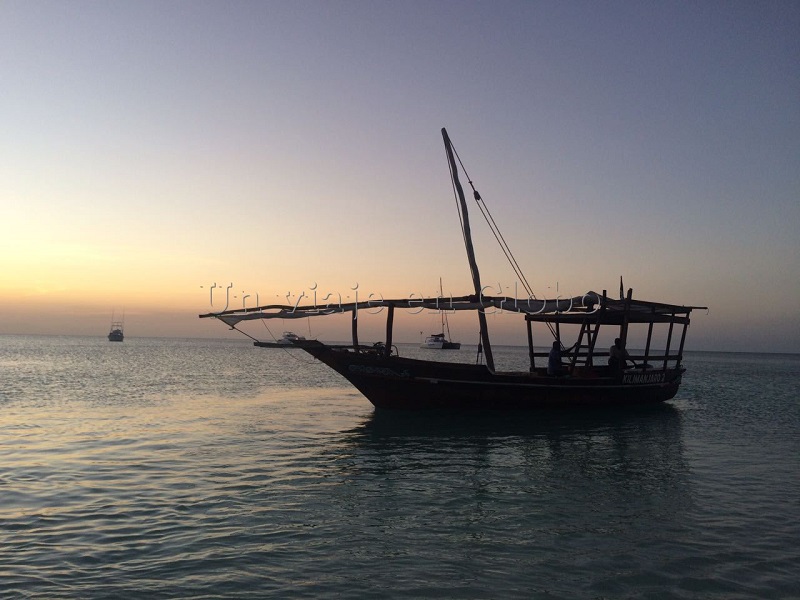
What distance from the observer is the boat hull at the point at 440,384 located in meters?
21.5

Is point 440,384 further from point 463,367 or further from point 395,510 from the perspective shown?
point 395,510

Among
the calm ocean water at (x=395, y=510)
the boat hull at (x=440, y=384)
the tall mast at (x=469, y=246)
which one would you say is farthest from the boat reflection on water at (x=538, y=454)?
the tall mast at (x=469, y=246)

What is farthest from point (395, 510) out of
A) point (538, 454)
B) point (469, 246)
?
point (469, 246)

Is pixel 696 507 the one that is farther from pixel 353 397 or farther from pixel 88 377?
pixel 88 377

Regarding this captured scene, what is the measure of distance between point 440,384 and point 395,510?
11.2 m

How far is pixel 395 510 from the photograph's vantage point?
10414mm

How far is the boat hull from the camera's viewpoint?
21500 mm

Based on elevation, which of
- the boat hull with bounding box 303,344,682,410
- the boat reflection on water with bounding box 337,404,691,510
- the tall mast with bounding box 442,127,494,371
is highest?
the tall mast with bounding box 442,127,494,371

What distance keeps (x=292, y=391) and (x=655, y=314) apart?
2162 centimetres

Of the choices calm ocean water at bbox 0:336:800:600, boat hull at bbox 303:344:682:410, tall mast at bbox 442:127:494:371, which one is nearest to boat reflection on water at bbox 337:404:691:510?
calm ocean water at bbox 0:336:800:600

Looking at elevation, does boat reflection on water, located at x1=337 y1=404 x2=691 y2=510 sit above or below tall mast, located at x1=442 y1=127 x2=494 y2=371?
below

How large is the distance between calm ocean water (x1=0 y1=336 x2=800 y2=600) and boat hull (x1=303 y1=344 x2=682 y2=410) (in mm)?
895

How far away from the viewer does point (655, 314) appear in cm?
2522

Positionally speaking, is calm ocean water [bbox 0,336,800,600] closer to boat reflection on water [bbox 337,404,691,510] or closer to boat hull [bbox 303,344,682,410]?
boat reflection on water [bbox 337,404,691,510]
